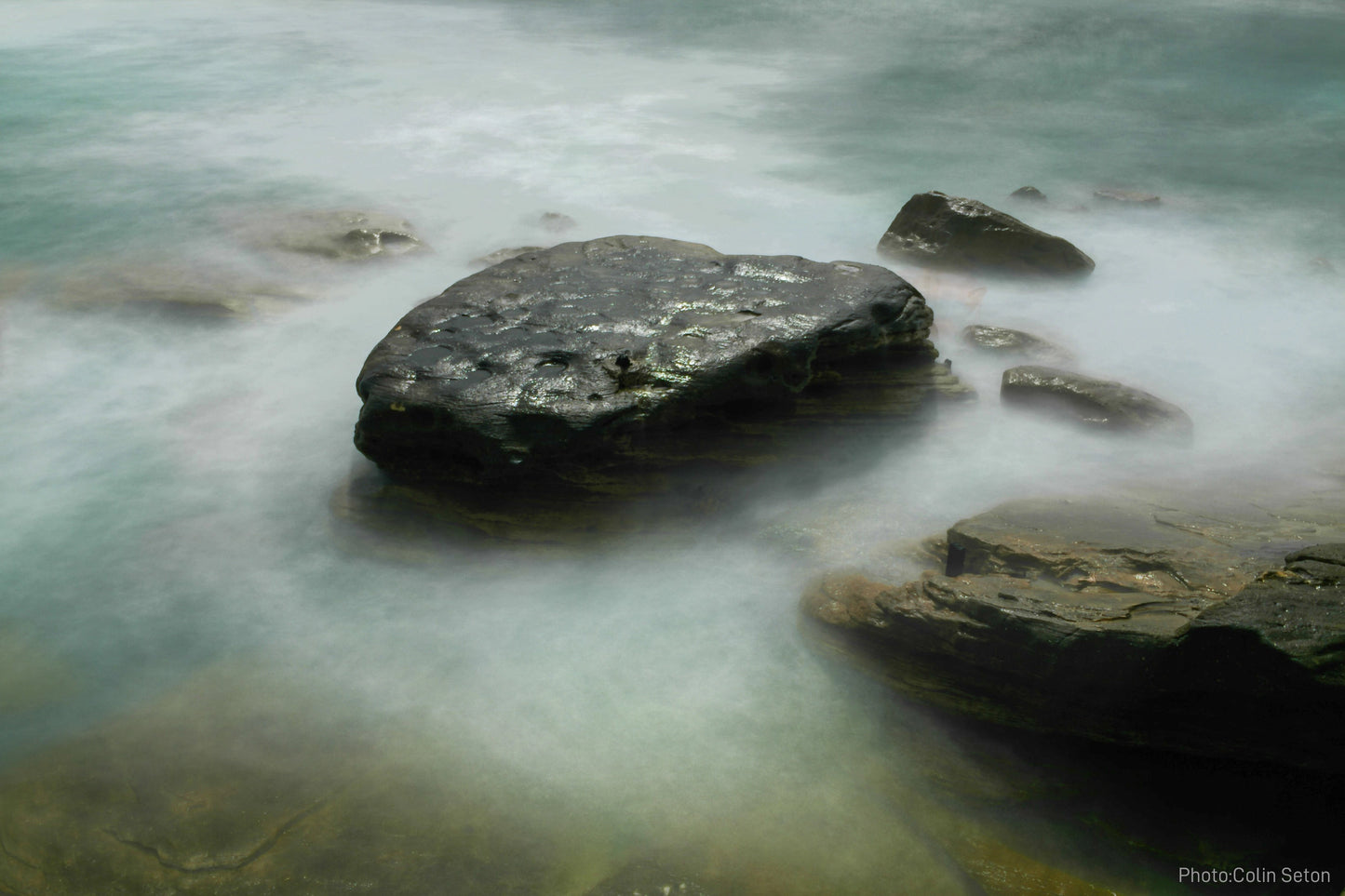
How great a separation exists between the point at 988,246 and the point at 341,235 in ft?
16.5

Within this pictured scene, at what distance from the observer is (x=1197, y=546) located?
3.98 meters

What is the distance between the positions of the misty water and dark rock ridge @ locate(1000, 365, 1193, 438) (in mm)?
168

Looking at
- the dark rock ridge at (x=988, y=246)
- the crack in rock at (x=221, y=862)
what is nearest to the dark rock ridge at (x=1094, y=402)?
the dark rock ridge at (x=988, y=246)

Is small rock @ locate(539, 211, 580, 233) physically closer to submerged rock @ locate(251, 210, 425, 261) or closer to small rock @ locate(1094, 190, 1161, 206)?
submerged rock @ locate(251, 210, 425, 261)

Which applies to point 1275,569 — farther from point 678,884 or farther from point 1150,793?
point 678,884

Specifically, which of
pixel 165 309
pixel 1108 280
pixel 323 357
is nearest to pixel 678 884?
pixel 323 357

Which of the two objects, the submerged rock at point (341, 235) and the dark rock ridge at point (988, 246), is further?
the submerged rock at point (341, 235)

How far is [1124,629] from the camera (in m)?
3.27

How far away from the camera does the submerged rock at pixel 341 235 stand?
25.7ft

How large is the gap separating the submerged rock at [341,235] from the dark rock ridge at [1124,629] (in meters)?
5.15

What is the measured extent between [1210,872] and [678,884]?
163cm

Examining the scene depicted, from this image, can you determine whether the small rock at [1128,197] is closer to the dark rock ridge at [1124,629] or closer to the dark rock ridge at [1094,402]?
the dark rock ridge at [1094,402]

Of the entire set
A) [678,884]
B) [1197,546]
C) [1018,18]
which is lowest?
[678,884]

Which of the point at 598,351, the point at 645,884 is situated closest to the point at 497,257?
the point at 598,351
